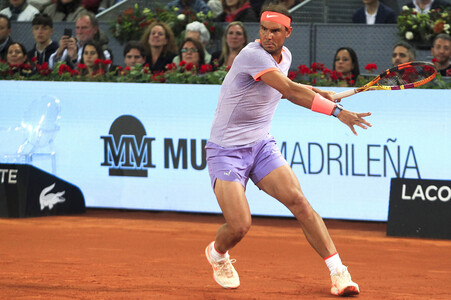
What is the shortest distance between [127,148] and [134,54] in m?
1.72

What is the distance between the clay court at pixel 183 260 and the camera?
19.7ft

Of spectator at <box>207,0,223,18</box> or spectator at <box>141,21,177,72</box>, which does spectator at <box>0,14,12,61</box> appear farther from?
spectator at <box>207,0,223,18</box>

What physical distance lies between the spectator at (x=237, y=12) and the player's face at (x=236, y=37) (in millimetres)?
1366

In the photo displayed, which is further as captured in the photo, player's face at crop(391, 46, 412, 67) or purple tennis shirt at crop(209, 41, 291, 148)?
player's face at crop(391, 46, 412, 67)

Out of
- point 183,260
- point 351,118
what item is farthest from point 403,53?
point 351,118

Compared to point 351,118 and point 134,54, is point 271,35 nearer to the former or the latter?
point 351,118

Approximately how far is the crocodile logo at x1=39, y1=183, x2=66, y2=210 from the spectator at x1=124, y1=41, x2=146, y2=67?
6.92 feet

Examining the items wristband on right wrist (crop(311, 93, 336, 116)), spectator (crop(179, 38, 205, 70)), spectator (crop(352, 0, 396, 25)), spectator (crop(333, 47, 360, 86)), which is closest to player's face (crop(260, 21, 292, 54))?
wristband on right wrist (crop(311, 93, 336, 116))

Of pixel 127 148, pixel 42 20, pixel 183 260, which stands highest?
pixel 42 20

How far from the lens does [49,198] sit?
10.1 meters

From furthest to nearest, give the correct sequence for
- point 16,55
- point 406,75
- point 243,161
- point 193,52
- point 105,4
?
point 105,4 → point 16,55 → point 193,52 → point 406,75 → point 243,161

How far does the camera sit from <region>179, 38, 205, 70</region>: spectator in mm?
10602

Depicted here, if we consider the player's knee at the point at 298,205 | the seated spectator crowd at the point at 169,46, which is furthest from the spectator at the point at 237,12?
the player's knee at the point at 298,205

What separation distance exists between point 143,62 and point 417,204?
14.4 ft
